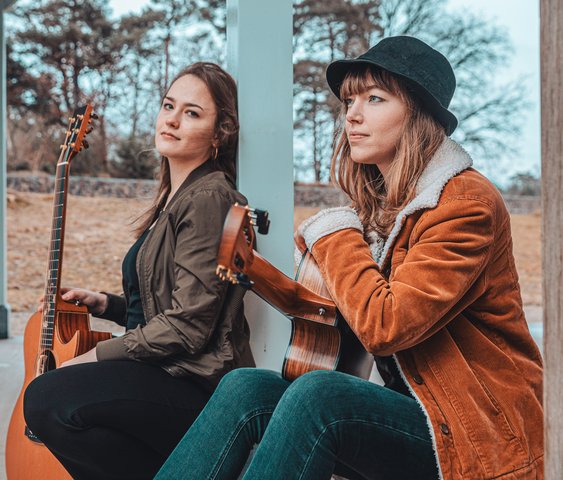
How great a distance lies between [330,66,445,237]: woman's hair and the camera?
1.62 meters

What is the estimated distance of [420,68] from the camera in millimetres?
1636

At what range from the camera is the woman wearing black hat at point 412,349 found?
1.39 meters

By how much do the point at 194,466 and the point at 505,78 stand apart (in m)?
11.2

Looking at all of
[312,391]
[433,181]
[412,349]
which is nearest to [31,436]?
[312,391]

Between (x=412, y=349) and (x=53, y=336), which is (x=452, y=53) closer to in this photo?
(x=53, y=336)

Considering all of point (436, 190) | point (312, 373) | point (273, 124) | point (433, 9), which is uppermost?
point (433, 9)

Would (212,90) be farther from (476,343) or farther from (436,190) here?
(476,343)

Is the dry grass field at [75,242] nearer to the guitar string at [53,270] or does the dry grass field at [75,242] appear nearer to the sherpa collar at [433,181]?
the guitar string at [53,270]

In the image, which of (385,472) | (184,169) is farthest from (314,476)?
(184,169)

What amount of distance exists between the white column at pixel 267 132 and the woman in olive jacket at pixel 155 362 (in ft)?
0.63

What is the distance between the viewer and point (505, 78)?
1193 cm

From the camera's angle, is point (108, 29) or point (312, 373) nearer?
point (312, 373)

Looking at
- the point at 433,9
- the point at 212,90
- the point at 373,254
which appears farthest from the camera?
the point at 433,9

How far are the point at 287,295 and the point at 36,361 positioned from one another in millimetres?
974
